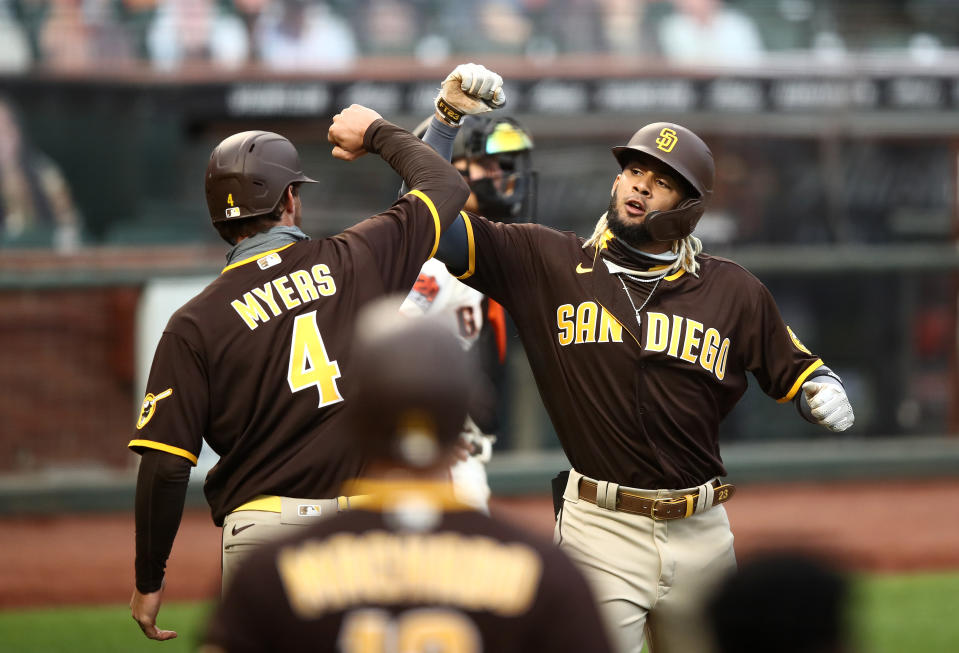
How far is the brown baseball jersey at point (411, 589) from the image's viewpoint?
1958 millimetres

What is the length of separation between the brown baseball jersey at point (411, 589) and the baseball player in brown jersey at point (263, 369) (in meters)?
1.62

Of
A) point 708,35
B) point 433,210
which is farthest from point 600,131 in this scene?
point 433,210

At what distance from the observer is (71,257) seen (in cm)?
922

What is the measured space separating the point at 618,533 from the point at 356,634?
218 centimetres

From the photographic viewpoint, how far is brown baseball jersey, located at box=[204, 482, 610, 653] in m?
1.96

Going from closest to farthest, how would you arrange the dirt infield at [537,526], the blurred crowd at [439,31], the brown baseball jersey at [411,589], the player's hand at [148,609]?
the brown baseball jersey at [411,589] < the player's hand at [148,609] < the dirt infield at [537,526] < the blurred crowd at [439,31]

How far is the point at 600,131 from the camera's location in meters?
10.6

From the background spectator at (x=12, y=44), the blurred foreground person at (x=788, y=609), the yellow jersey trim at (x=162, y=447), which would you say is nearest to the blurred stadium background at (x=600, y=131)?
the background spectator at (x=12, y=44)

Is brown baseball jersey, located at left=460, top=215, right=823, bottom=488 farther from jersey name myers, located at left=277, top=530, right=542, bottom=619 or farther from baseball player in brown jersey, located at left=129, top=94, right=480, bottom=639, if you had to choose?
jersey name myers, located at left=277, top=530, right=542, bottom=619

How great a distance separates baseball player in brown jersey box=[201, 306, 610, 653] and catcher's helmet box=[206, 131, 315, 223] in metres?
1.88

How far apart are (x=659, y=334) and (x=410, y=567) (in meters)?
2.21

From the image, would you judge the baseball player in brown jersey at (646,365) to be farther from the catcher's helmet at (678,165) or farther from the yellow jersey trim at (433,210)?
the yellow jersey trim at (433,210)

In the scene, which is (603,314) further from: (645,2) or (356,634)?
(645,2)

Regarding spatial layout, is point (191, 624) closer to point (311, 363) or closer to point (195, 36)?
point (311, 363)
